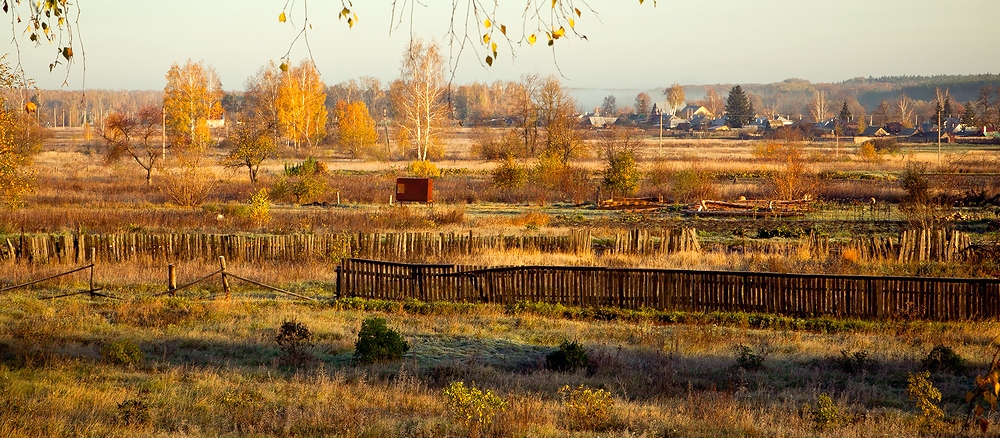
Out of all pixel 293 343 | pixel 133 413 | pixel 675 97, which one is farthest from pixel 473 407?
pixel 675 97

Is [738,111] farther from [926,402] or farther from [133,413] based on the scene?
[133,413]

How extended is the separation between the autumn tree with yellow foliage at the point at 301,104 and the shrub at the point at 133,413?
214ft

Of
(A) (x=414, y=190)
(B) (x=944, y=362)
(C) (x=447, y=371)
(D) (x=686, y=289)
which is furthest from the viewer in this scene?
(A) (x=414, y=190)

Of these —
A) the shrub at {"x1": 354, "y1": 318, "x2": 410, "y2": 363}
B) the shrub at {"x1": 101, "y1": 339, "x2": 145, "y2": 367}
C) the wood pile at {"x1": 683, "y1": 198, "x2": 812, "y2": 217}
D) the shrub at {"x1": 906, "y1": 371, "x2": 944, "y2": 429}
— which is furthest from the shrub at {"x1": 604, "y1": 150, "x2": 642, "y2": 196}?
the shrub at {"x1": 906, "y1": 371, "x2": 944, "y2": 429}

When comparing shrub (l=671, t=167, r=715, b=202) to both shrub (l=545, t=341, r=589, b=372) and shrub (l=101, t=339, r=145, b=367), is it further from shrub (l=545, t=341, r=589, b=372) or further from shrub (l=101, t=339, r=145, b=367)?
shrub (l=101, t=339, r=145, b=367)

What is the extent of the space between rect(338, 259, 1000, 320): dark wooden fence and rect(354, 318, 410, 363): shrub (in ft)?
15.9

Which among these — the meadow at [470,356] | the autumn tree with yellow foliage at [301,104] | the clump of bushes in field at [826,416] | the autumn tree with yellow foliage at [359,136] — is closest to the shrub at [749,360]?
the meadow at [470,356]

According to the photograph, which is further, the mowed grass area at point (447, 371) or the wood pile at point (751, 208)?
the wood pile at point (751, 208)

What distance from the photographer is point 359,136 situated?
71.2 m

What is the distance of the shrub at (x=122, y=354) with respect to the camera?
1025 centimetres

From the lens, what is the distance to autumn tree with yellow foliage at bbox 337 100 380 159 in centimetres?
7021

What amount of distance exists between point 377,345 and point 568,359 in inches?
94.2

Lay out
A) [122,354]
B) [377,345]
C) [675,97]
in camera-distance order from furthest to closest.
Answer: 1. [675,97]
2. [377,345]
3. [122,354]

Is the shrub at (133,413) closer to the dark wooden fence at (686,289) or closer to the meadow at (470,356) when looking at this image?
the meadow at (470,356)
